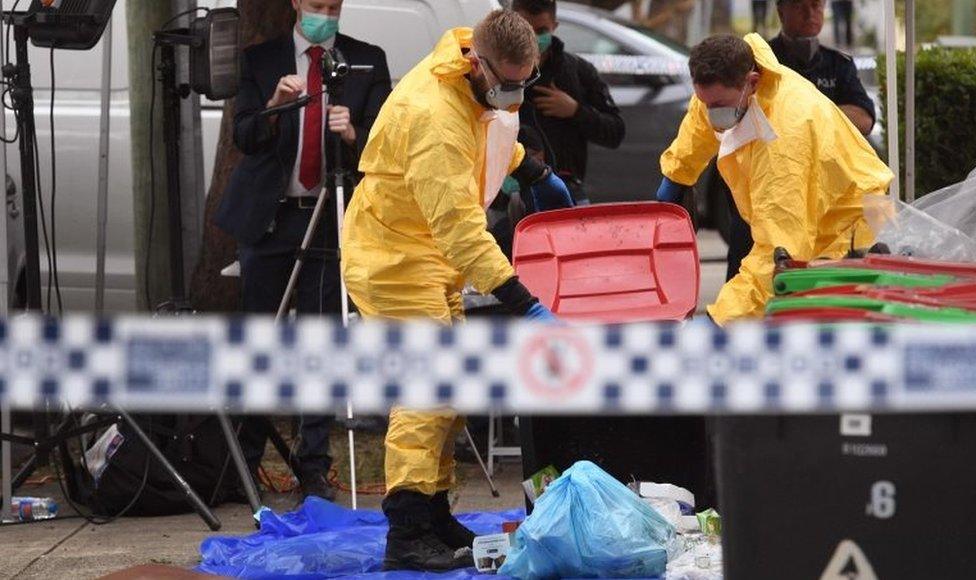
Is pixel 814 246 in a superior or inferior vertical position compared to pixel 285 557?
superior

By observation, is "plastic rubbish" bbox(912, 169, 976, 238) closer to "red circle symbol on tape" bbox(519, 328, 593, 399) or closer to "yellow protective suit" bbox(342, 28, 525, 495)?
"yellow protective suit" bbox(342, 28, 525, 495)

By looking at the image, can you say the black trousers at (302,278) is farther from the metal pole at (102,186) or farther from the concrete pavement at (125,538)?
the metal pole at (102,186)

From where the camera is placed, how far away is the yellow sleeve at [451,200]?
230 inches

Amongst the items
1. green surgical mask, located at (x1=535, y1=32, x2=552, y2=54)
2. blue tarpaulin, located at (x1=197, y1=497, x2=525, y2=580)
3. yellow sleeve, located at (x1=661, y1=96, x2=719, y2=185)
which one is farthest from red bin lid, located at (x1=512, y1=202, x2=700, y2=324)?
green surgical mask, located at (x1=535, y1=32, x2=552, y2=54)

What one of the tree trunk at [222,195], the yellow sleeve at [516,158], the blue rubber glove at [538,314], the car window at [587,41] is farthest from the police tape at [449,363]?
the car window at [587,41]

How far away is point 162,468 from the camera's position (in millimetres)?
7453

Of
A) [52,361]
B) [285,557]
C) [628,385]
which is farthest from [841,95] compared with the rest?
[52,361]

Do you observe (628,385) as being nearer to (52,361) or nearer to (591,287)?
(52,361)

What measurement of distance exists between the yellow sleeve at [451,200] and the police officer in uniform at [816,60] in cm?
260

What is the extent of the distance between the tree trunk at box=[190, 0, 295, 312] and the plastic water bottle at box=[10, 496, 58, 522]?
→ 5.36 ft

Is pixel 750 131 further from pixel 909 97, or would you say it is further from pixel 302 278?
pixel 302 278

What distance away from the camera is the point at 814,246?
6.50 m

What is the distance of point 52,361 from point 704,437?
266 centimetres

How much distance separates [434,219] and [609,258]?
35.4 inches
